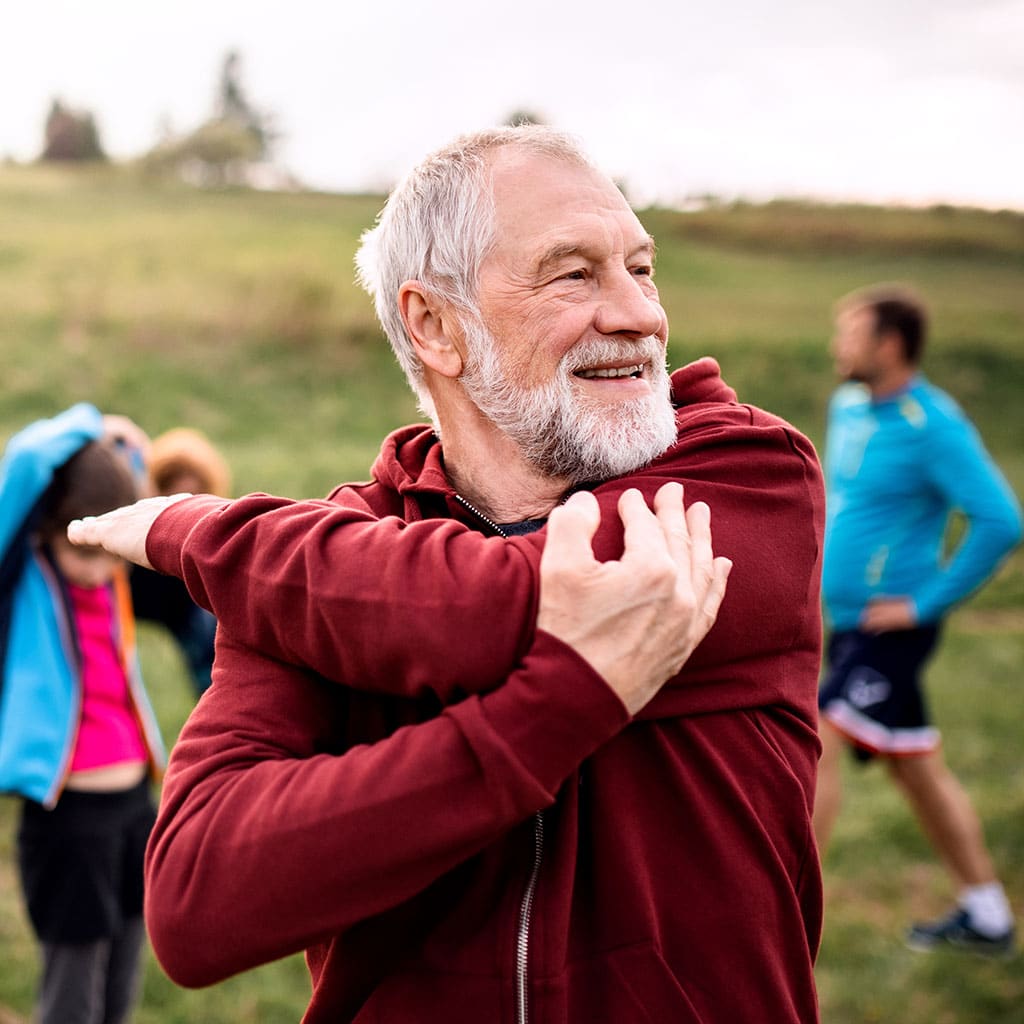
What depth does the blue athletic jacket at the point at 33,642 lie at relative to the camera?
309 centimetres

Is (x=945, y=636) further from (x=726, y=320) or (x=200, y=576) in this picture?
(x=726, y=320)

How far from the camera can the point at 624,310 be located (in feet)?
5.53

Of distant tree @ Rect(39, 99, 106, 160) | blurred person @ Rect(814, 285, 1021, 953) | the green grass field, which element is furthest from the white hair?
distant tree @ Rect(39, 99, 106, 160)

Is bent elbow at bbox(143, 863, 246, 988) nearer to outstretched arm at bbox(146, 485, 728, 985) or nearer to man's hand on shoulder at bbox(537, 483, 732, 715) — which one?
outstretched arm at bbox(146, 485, 728, 985)

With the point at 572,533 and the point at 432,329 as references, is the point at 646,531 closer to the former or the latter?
the point at 572,533

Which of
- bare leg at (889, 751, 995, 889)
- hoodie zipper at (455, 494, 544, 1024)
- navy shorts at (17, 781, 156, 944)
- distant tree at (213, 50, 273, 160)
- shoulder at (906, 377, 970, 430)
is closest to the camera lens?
hoodie zipper at (455, 494, 544, 1024)

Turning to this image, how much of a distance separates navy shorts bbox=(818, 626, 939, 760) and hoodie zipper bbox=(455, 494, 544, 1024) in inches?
135

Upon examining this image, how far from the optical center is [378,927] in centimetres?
144

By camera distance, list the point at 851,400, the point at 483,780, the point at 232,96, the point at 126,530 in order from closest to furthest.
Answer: the point at 483,780
the point at 126,530
the point at 851,400
the point at 232,96

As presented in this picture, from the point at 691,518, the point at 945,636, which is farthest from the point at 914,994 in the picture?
the point at 945,636

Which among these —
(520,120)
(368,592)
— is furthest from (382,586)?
(520,120)

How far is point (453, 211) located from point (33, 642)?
210 cm

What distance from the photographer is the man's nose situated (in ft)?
5.50

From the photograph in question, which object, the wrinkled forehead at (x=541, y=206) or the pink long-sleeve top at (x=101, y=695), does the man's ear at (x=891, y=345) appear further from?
the wrinkled forehead at (x=541, y=206)
